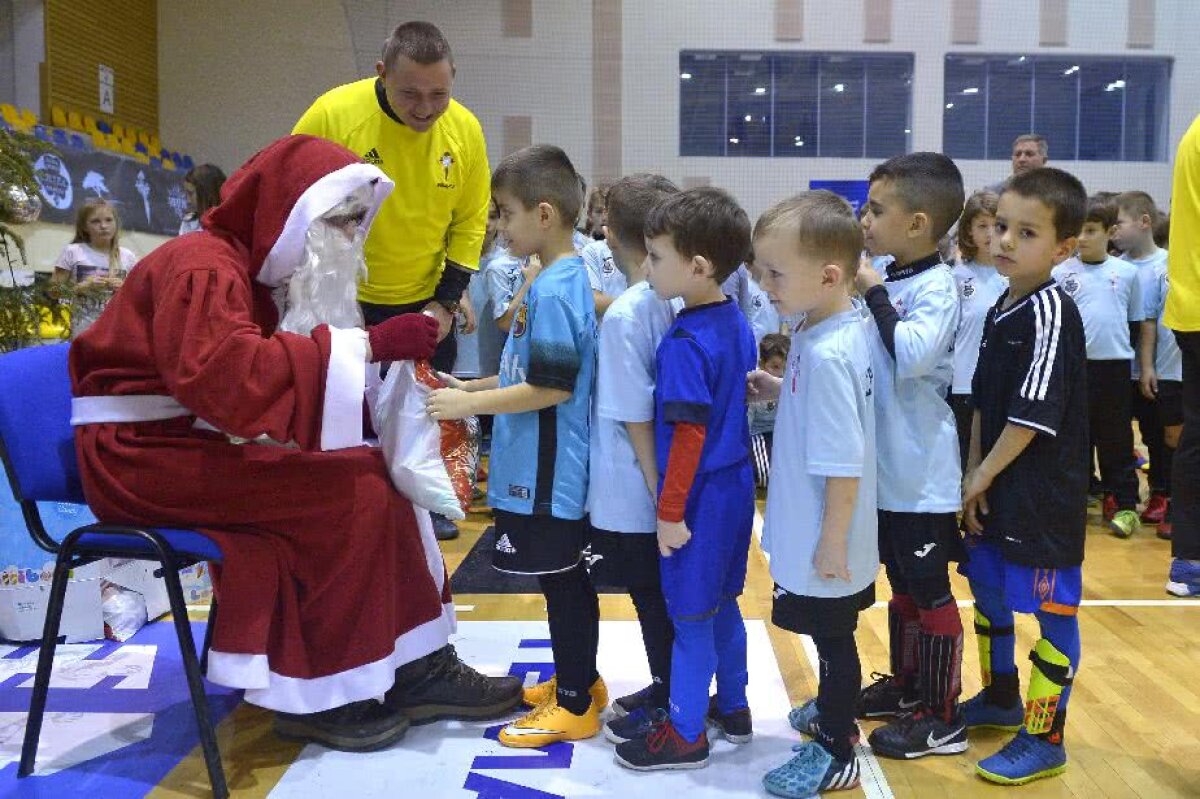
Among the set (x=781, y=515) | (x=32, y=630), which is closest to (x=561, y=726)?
(x=781, y=515)

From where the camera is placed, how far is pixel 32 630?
3.16 m

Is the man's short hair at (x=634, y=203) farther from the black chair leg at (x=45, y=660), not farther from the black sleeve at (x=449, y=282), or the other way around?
the black chair leg at (x=45, y=660)

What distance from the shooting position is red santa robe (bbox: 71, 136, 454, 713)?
2.18 m

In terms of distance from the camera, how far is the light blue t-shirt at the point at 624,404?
7.42 feet

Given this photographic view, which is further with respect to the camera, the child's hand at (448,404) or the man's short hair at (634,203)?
the man's short hair at (634,203)

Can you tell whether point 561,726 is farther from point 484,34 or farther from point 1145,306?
point 484,34

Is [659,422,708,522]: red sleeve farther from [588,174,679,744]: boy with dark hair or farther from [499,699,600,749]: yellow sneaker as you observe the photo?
[499,699,600,749]: yellow sneaker

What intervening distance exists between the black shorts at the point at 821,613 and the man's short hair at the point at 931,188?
0.86 metres

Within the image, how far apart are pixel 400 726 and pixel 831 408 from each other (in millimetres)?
1300

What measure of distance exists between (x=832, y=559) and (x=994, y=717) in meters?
0.84

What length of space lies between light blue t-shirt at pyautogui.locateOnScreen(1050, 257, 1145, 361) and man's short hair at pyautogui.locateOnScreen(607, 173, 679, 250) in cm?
301

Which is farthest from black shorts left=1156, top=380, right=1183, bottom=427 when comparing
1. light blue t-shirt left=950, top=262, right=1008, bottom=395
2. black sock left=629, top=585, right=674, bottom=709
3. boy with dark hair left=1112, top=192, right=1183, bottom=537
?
black sock left=629, top=585, right=674, bottom=709

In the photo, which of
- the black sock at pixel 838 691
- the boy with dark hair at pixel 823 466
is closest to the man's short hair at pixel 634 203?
the boy with dark hair at pixel 823 466

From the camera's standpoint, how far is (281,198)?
2.39 meters
